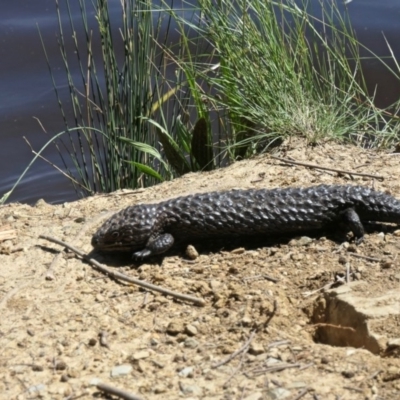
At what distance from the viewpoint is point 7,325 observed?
404 cm

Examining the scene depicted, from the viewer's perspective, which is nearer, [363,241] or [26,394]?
[26,394]

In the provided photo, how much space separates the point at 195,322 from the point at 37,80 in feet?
21.1

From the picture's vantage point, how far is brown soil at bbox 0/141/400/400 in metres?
3.45

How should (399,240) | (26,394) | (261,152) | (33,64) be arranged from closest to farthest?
(26,394)
(399,240)
(261,152)
(33,64)

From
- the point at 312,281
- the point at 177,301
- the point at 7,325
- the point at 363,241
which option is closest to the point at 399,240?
the point at 363,241

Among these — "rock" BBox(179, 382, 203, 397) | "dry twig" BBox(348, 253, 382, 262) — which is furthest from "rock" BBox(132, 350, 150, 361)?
"dry twig" BBox(348, 253, 382, 262)

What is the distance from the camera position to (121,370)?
361 cm

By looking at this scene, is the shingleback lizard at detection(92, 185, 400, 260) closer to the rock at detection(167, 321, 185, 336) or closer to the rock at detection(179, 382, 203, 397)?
the rock at detection(167, 321, 185, 336)

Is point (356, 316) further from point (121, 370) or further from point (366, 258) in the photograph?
point (121, 370)

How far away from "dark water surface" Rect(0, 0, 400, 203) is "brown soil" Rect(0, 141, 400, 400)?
3680mm

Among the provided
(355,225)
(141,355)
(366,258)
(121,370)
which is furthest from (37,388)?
(355,225)

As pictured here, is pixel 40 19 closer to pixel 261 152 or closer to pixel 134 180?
pixel 134 180

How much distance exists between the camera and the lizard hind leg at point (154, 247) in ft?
14.8

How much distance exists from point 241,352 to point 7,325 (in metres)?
1.13
